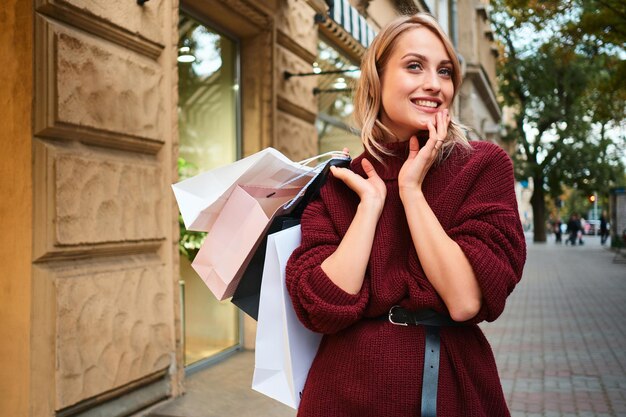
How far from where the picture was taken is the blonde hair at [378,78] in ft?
5.57

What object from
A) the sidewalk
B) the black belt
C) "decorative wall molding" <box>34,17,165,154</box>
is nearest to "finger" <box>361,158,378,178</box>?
the black belt

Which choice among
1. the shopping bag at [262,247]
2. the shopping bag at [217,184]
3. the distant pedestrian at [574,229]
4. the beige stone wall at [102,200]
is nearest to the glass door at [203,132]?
the beige stone wall at [102,200]

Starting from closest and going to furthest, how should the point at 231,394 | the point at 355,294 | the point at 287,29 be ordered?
the point at 355,294 < the point at 231,394 < the point at 287,29

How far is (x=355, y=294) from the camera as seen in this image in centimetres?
151

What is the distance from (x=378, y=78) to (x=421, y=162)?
309 mm

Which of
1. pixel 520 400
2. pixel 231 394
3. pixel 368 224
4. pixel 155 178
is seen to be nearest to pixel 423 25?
pixel 368 224

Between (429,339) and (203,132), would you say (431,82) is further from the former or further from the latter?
(203,132)

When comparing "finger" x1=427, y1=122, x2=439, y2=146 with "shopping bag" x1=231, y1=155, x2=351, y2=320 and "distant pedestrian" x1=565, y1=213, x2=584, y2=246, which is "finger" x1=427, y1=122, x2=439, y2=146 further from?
"distant pedestrian" x1=565, y1=213, x2=584, y2=246

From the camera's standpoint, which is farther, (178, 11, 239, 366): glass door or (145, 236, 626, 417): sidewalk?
(178, 11, 239, 366): glass door

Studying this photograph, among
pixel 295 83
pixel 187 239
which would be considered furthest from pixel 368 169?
pixel 295 83

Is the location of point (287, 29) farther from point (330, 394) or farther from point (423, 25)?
point (330, 394)

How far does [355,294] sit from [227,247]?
1.32 feet

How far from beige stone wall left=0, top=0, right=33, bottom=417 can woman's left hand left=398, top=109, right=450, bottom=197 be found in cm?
267

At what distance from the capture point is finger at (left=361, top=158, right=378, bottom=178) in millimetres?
1659
